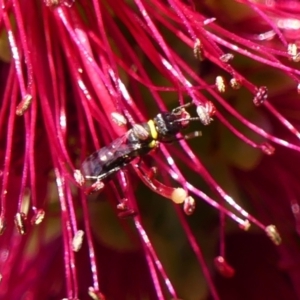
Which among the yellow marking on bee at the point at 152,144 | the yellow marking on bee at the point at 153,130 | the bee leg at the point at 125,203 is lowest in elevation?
the bee leg at the point at 125,203

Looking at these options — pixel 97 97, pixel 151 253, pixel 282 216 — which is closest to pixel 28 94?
pixel 97 97

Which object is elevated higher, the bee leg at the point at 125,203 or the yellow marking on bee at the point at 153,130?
the yellow marking on bee at the point at 153,130

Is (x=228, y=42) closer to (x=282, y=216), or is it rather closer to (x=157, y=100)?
(x=157, y=100)

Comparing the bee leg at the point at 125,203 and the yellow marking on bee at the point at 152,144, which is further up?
the yellow marking on bee at the point at 152,144

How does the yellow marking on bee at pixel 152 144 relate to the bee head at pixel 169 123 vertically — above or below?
below

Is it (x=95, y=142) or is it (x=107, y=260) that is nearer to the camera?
(x=95, y=142)

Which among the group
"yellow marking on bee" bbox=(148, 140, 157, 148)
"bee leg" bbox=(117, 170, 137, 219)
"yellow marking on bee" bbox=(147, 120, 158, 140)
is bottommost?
"bee leg" bbox=(117, 170, 137, 219)
